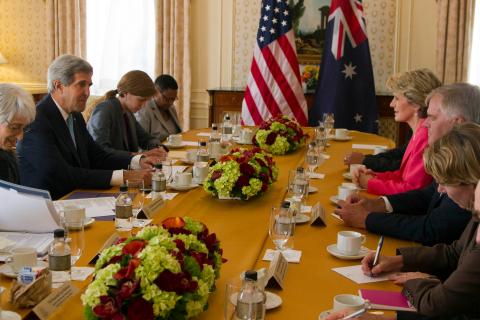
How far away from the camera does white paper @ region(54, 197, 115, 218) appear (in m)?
2.73

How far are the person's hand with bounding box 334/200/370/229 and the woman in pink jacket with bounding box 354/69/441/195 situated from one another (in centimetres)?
70

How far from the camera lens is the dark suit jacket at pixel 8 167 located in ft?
9.25

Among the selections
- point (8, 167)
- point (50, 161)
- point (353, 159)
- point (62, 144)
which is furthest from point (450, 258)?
point (62, 144)

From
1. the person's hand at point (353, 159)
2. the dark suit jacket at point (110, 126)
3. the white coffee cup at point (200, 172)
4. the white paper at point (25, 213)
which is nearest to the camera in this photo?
the white paper at point (25, 213)

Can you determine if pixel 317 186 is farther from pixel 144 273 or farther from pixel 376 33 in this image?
pixel 376 33

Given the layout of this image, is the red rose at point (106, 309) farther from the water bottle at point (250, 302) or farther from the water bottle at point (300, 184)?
the water bottle at point (300, 184)

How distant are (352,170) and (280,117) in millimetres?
1122

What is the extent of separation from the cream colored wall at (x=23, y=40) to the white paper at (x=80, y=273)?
5.87 metres

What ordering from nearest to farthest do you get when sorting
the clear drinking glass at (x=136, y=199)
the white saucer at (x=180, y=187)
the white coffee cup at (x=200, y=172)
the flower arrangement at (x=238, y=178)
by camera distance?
the clear drinking glass at (x=136, y=199), the flower arrangement at (x=238, y=178), the white saucer at (x=180, y=187), the white coffee cup at (x=200, y=172)

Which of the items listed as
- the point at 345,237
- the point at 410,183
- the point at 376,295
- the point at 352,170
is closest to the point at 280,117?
the point at 352,170

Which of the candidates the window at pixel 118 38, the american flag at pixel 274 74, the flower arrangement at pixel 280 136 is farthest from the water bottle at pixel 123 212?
the window at pixel 118 38

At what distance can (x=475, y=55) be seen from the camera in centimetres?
670

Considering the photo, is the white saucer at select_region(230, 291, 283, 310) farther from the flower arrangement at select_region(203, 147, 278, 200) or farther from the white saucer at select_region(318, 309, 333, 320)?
the flower arrangement at select_region(203, 147, 278, 200)

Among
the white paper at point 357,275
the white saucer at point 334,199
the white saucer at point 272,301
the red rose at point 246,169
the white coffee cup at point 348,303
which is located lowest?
the white paper at point 357,275
